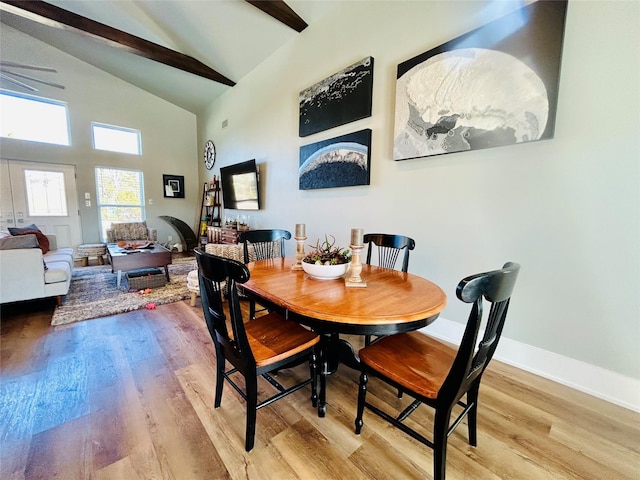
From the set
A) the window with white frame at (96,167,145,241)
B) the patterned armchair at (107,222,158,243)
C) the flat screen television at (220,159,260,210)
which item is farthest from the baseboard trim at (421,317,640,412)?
the window with white frame at (96,167,145,241)

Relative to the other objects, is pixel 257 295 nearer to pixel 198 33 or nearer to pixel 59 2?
pixel 198 33

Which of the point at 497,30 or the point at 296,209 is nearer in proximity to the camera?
the point at 497,30

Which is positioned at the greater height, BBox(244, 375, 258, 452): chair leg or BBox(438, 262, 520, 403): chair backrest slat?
BBox(438, 262, 520, 403): chair backrest slat

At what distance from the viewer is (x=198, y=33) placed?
388 centimetres

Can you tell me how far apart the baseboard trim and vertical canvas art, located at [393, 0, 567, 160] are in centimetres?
156

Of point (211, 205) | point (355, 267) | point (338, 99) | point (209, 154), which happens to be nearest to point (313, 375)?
point (355, 267)

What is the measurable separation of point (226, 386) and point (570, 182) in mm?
2699

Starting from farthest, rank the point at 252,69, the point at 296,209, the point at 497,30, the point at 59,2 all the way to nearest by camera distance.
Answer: the point at 252,69
the point at 296,209
the point at 59,2
the point at 497,30

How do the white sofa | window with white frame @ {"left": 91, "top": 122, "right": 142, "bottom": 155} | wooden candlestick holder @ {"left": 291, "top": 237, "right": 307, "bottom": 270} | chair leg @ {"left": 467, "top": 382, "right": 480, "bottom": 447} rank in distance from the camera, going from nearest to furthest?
chair leg @ {"left": 467, "top": 382, "right": 480, "bottom": 447}, wooden candlestick holder @ {"left": 291, "top": 237, "right": 307, "bottom": 270}, the white sofa, window with white frame @ {"left": 91, "top": 122, "right": 142, "bottom": 155}

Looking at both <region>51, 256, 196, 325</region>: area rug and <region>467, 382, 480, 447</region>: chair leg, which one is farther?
<region>51, 256, 196, 325</region>: area rug

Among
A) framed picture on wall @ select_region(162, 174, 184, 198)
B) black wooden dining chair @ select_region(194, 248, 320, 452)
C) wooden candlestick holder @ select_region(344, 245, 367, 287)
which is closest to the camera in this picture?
black wooden dining chair @ select_region(194, 248, 320, 452)

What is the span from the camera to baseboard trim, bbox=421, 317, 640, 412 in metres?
1.59

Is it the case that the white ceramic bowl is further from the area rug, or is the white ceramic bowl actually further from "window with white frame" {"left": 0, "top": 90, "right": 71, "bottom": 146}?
"window with white frame" {"left": 0, "top": 90, "right": 71, "bottom": 146}

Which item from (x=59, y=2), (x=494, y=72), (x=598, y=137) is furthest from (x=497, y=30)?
(x=59, y=2)
